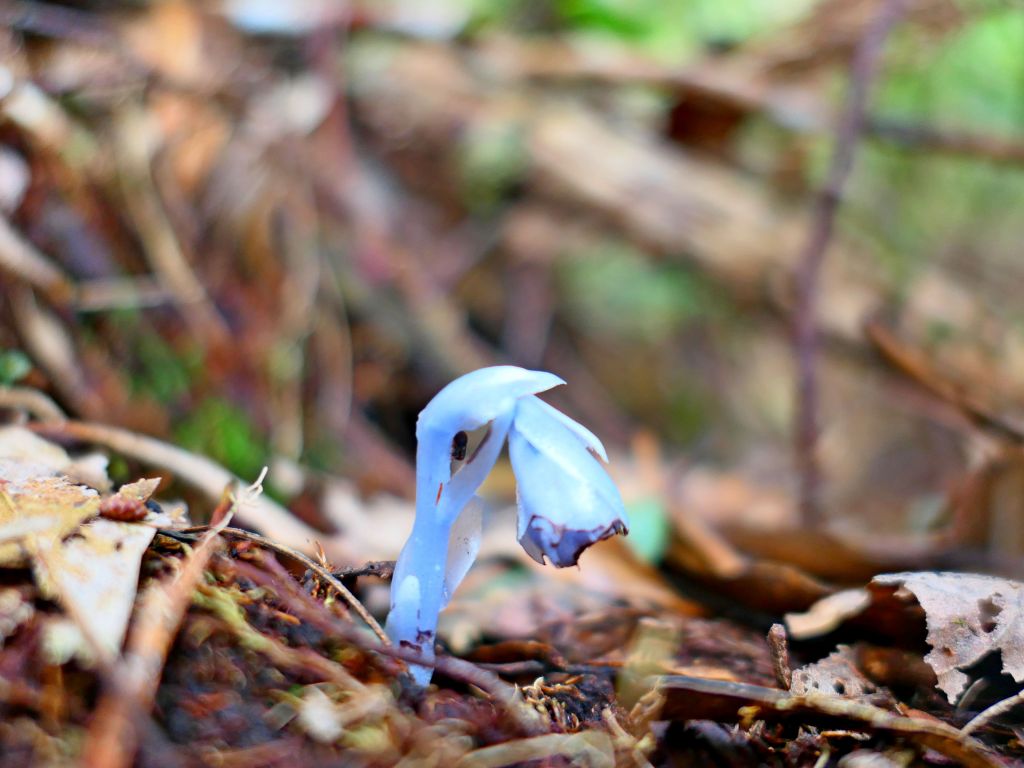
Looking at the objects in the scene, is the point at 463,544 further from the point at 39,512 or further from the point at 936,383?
the point at 936,383

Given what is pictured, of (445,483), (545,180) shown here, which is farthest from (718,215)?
(445,483)

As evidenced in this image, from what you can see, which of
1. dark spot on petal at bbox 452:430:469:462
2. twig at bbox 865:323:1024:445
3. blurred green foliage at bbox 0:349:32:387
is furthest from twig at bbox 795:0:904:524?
blurred green foliage at bbox 0:349:32:387

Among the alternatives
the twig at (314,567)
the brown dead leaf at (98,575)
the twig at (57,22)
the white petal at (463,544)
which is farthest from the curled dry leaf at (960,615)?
the twig at (57,22)

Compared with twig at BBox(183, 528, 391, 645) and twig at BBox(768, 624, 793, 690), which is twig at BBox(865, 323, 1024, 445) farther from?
twig at BBox(183, 528, 391, 645)

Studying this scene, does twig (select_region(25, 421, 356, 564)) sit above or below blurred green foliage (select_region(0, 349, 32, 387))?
below

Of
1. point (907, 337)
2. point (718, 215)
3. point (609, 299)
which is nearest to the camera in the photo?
point (907, 337)

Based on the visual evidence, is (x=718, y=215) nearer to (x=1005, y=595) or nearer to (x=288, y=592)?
(x=1005, y=595)
